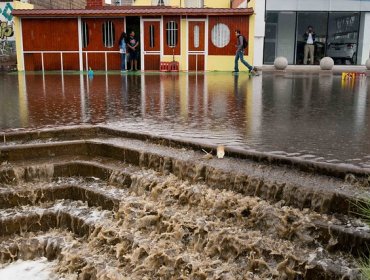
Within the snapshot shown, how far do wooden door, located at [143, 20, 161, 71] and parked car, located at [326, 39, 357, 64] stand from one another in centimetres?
1015

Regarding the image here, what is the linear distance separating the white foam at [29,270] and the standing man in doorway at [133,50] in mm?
18686

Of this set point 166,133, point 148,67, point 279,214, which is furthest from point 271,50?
point 279,214

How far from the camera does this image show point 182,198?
476cm

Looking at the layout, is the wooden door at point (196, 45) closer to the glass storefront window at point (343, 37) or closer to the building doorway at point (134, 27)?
the building doorway at point (134, 27)

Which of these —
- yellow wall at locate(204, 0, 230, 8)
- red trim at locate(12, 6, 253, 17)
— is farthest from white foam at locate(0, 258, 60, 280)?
yellow wall at locate(204, 0, 230, 8)

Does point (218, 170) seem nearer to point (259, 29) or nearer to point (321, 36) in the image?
point (259, 29)

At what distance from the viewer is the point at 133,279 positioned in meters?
3.87

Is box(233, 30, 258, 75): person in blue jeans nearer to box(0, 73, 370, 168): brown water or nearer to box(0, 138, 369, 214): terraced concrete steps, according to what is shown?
box(0, 73, 370, 168): brown water

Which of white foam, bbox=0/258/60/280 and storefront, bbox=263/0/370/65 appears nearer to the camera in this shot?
white foam, bbox=0/258/60/280

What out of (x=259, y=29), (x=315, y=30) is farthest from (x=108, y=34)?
(x=315, y=30)

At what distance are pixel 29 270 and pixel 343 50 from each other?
2533 centimetres

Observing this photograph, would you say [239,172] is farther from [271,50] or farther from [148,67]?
[271,50]

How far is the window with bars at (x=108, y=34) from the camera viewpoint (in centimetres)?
2284

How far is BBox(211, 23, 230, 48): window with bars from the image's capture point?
22.6 m
